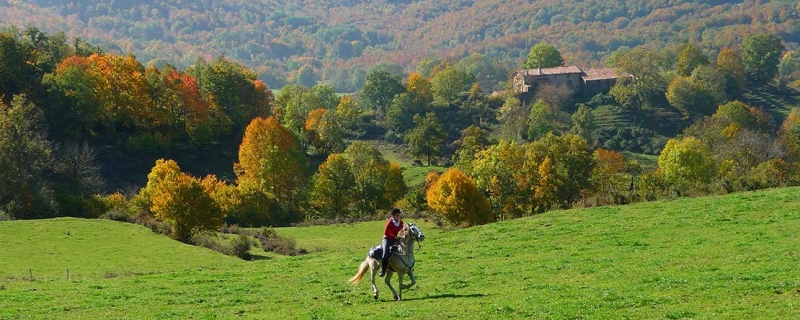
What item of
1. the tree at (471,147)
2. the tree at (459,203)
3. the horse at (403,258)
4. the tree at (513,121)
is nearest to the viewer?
the horse at (403,258)

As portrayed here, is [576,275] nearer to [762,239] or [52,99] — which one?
[762,239]

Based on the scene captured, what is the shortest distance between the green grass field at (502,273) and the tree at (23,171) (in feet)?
63.3

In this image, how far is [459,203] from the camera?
261ft

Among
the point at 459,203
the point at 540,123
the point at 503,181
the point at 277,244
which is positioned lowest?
the point at 277,244

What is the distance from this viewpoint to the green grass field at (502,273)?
26.2 meters

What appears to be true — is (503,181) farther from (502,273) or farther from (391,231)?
(391,231)

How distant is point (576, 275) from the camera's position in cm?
3281

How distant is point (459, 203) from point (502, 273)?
44.7 metres

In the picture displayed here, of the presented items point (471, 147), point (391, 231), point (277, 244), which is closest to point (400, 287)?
point (391, 231)

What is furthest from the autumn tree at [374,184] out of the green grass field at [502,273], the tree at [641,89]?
the tree at [641,89]

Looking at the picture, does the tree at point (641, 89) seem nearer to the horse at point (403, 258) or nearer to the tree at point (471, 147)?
the tree at point (471, 147)

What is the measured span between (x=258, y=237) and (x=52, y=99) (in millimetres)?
54484

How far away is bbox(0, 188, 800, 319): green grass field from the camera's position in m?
26.2

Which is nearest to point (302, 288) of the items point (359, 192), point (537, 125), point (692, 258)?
point (692, 258)
